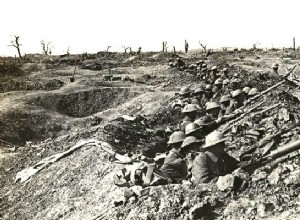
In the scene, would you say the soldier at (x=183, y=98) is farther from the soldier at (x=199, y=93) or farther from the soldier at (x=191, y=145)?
the soldier at (x=191, y=145)

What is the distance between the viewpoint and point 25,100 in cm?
1725

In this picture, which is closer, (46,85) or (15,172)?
(15,172)

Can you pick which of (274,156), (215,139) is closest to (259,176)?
(274,156)

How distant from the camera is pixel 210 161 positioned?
5848mm

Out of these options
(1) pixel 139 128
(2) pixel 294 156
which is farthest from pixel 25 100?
(2) pixel 294 156

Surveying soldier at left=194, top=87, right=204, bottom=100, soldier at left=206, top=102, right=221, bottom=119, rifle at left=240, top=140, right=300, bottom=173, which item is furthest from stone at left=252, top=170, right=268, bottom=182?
soldier at left=194, top=87, right=204, bottom=100

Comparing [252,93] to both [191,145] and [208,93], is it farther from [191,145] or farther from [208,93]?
[191,145]

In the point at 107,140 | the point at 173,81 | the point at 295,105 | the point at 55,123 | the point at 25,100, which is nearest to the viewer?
the point at 107,140

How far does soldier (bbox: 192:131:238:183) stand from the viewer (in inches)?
228

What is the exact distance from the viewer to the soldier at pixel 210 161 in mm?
5797

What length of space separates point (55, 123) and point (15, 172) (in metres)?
5.57

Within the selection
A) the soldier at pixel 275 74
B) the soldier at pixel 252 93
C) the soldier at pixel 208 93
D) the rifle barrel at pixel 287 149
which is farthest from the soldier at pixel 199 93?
the rifle barrel at pixel 287 149

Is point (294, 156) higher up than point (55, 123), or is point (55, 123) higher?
point (294, 156)

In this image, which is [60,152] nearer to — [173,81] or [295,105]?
[295,105]
